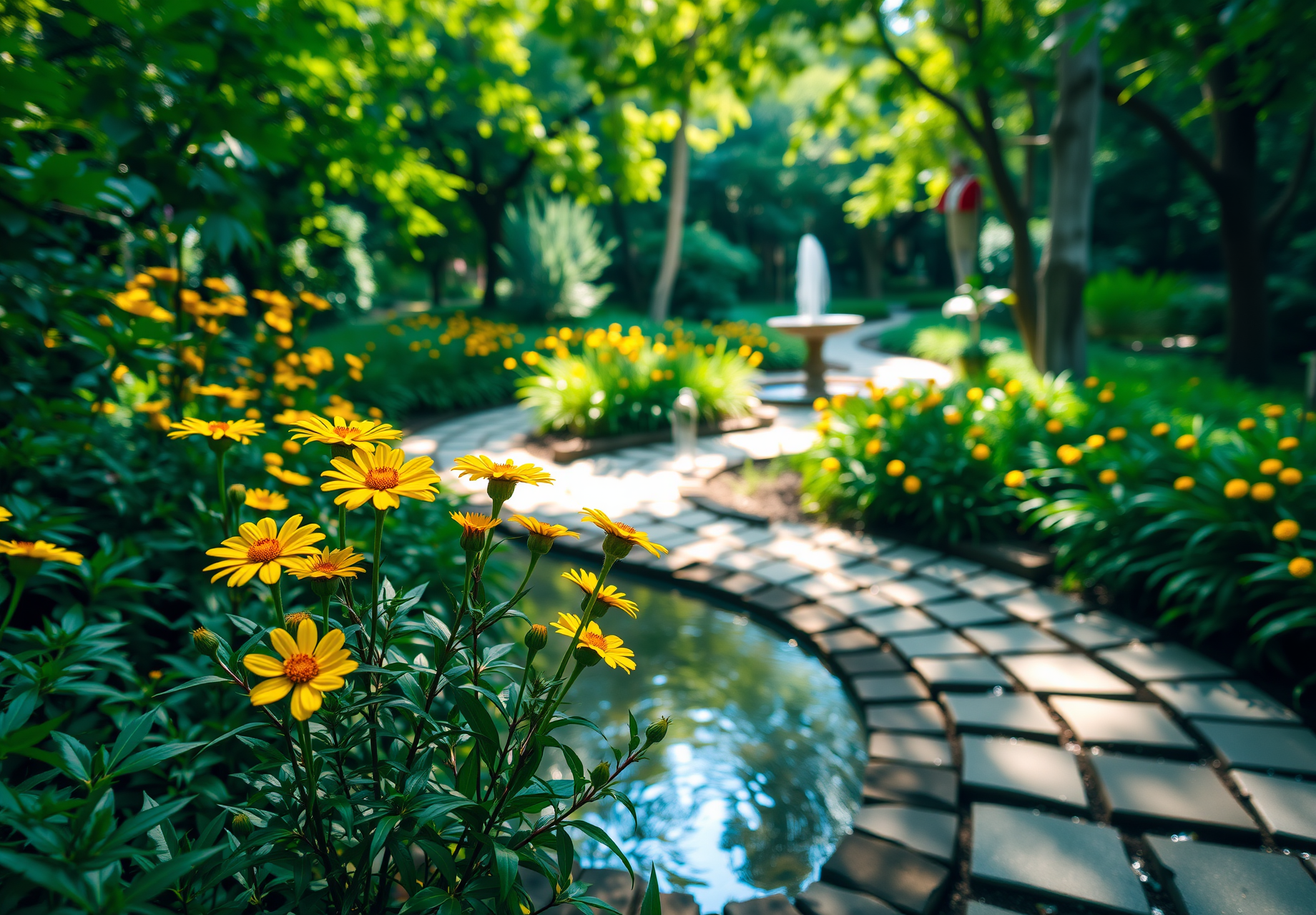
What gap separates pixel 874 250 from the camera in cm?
2564

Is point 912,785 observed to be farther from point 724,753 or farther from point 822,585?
point 822,585

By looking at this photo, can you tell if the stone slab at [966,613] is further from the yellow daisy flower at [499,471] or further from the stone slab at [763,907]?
the yellow daisy flower at [499,471]

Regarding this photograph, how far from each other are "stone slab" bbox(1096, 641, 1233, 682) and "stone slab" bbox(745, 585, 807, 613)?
1.07 m

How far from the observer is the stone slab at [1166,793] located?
168 centimetres

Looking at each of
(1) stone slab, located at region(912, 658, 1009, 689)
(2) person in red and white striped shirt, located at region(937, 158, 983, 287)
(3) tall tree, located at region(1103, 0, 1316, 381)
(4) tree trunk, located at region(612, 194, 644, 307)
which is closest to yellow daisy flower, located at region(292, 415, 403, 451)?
(1) stone slab, located at region(912, 658, 1009, 689)

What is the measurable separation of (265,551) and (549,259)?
11.5 m

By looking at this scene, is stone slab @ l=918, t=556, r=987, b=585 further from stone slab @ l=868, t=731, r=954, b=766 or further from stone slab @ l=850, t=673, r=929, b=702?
stone slab @ l=868, t=731, r=954, b=766

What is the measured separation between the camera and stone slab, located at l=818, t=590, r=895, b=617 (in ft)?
9.29

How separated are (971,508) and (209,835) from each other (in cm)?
344

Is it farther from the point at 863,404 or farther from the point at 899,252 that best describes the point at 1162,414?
the point at 899,252

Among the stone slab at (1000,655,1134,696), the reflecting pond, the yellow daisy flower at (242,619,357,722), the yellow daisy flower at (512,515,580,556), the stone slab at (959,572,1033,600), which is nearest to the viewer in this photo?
the yellow daisy flower at (242,619,357,722)

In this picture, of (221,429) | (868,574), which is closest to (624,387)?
(868,574)

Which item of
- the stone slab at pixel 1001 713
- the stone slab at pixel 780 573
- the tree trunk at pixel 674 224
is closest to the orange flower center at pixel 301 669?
the stone slab at pixel 1001 713

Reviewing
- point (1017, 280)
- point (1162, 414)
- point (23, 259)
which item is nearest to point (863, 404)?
point (1162, 414)
